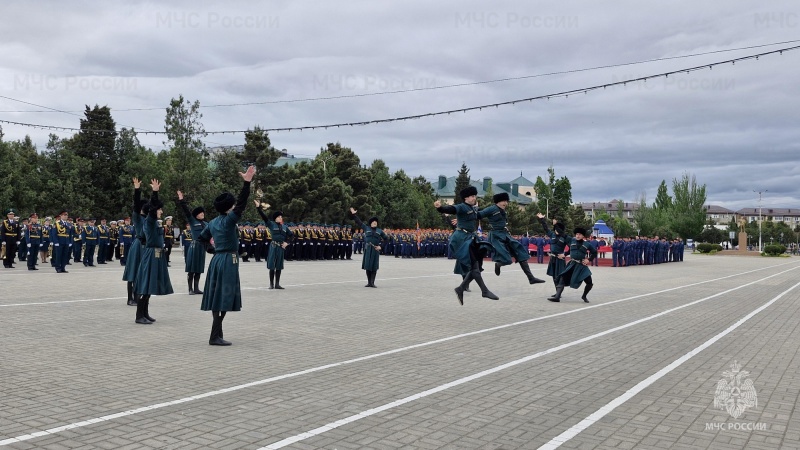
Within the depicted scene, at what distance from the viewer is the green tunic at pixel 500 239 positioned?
11.5m

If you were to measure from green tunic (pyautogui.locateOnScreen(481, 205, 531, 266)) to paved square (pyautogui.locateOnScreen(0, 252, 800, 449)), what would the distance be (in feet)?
3.86

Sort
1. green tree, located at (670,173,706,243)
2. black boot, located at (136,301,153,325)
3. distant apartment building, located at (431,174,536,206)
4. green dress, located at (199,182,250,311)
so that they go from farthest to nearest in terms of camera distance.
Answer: distant apartment building, located at (431,174,536,206) < green tree, located at (670,173,706,243) < black boot, located at (136,301,153,325) < green dress, located at (199,182,250,311)

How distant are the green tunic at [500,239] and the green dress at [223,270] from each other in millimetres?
4650

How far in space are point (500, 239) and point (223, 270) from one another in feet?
17.1

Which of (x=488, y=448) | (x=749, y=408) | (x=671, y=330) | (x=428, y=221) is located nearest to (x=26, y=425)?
(x=488, y=448)

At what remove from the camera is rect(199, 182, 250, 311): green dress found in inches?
334

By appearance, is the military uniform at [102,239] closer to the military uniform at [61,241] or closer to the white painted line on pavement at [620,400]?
the military uniform at [61,241]

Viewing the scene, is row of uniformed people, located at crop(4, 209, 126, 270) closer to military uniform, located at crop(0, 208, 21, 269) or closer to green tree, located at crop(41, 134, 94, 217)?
military uniform, located at crop(0, 208, 21, 269)

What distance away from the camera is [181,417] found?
530cm

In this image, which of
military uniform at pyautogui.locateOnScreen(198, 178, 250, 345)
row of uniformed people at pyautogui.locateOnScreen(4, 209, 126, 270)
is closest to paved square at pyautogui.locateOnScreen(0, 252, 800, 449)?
military uniform at pyautogui.locateOnScreen(198, 178, 250, 345)

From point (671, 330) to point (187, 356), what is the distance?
770 centimetres

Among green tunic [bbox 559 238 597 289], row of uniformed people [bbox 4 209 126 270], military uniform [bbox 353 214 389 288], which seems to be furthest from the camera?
row of uniformed people [bbox 4 209 126 270]

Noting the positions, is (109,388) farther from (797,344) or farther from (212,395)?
(797,344)

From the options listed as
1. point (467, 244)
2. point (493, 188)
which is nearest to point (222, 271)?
point (467, 244)
